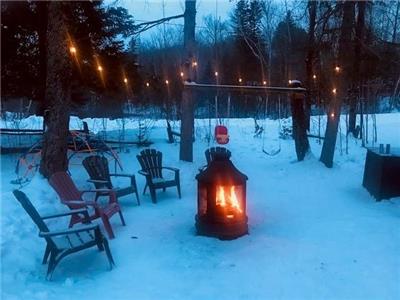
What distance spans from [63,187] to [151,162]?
8.21 feet

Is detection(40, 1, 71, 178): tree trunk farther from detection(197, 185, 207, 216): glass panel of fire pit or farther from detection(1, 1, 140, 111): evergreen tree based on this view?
detection(197, 185, 207, 216): glass panel of fire pit

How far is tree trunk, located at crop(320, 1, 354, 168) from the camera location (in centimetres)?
945

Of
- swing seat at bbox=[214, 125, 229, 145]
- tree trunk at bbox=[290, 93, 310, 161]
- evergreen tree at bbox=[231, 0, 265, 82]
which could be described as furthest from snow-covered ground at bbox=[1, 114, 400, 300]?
evergreen tree at bbox=[231, 0, 265, 82]

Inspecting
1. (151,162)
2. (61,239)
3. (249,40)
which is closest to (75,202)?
(61,239)

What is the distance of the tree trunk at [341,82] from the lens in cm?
945

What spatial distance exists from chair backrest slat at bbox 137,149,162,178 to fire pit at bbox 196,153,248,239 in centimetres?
258

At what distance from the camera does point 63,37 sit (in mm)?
7516

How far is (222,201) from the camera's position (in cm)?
562

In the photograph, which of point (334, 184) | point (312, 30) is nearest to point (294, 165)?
point (334, 184)

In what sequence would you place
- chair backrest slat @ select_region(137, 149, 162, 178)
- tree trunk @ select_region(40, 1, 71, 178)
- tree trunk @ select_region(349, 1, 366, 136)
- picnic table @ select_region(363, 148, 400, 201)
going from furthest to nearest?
tree trunk @ select_region(349, 1, 366, 136) → chair backrest slat @ select_region(137, 149, 162, 178) → tree trunk @ select_region(40, 1, 71, 178) → picnic table @ select_region(363, 148, 400, 201)

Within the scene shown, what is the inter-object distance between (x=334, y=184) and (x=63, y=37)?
597 centimetres

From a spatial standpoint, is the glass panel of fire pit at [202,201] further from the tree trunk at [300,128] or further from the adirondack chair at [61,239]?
the tree trunk at [300,128]

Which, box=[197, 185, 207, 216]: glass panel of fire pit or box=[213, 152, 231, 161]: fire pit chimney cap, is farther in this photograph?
box=[197, 185, 207, 216]: glass panel of fire pit

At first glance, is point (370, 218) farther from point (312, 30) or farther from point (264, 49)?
point (264, 49)
